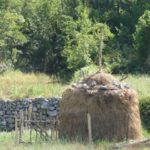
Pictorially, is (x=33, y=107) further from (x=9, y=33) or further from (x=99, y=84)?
(x=9, y=33)

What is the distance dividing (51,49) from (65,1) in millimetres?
9105

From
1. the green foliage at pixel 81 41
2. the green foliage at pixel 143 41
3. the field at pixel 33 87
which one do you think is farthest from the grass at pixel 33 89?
the green foliage at pixel 143 41

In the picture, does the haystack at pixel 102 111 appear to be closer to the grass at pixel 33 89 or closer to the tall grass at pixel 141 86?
the tall grass at pixel 141 86

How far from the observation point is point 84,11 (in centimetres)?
5481

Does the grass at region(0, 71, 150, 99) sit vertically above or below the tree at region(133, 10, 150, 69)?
below

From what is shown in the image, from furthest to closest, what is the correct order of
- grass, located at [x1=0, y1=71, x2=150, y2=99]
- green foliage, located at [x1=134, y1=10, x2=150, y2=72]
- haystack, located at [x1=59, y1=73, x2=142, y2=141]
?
1. green foliage, located at [x1=134, y1=10, x2=150, y2=72]
2. grass, located at [x1=0, y1=71, x2=150, y2=99]
3. haystack, located at [x1=59, y1=73, x2=142, y2=141]

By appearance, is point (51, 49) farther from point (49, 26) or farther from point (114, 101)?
point (114, 101)

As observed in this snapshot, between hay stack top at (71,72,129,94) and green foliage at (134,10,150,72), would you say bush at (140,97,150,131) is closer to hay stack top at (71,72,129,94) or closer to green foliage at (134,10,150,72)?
hay stack top at (71,72,129,94)

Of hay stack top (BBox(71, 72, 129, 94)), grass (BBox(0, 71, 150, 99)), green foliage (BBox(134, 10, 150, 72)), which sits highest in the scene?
green foliage (BBox(134, 10, 150, 72))

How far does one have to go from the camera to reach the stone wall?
111ft

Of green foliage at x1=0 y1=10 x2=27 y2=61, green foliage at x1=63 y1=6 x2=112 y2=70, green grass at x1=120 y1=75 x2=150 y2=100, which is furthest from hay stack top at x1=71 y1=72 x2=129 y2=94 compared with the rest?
green foliage at x1=0 y1=10 x2=27 y2=61

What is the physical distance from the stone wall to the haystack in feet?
Answer: 39.7

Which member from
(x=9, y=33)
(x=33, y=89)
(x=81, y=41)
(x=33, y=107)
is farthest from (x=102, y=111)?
(x=81, y=41)

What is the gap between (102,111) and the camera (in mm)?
21172
